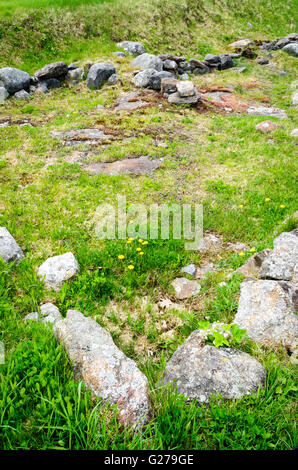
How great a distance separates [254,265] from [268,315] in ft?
4.69

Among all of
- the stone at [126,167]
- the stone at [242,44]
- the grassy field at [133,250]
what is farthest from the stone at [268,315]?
the stone at [242,44]

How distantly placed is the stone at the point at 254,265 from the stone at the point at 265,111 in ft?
39.0

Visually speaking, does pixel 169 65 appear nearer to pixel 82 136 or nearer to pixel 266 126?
pixel 266 126

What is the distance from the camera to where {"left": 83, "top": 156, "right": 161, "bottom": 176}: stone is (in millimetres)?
8852

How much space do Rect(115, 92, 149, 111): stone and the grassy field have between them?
2.14ft

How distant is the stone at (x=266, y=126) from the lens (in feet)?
37.9

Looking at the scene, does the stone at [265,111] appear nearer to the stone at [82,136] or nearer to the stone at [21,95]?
the stone at [82,136]

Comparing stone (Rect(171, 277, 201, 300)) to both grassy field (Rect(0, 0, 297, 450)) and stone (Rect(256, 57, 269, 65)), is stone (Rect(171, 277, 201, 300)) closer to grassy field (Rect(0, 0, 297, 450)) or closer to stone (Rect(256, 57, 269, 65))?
grassy field (Rect(0, 0, 297, 450))

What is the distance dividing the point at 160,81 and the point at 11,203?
13043 millimetres

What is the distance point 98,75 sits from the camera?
1686cm
